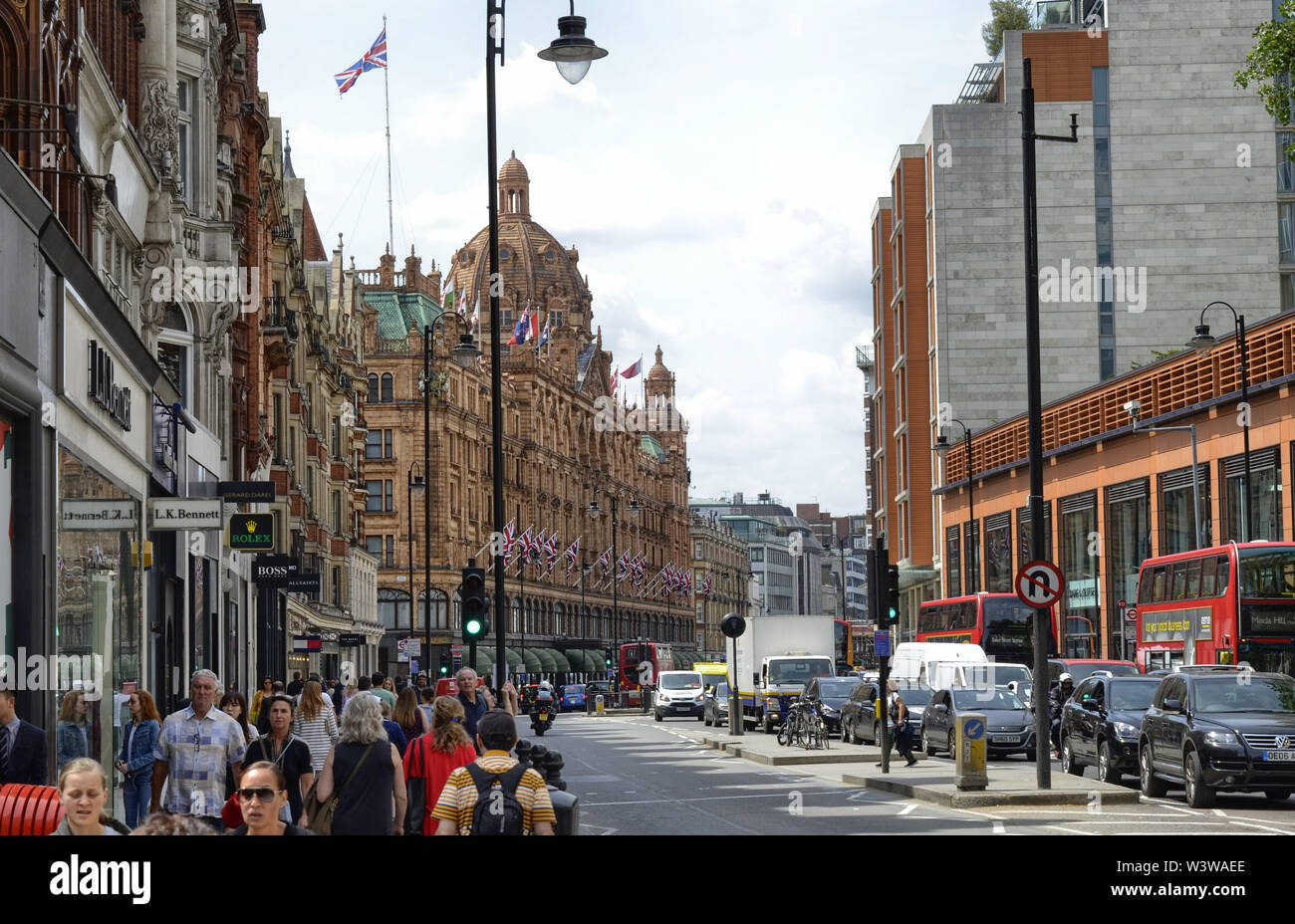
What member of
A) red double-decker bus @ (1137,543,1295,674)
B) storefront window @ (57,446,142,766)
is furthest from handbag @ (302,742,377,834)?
red double-decker bus @ (1137,543,1295,674)

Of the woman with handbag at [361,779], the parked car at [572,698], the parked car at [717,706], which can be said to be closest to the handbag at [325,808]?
the woman with handbag at [361,779]

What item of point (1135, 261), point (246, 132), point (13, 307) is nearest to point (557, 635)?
point (1135, 261)

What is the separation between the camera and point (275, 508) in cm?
5388

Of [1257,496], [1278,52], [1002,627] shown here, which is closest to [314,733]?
[1278,52]

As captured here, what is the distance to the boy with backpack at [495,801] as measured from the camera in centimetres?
870

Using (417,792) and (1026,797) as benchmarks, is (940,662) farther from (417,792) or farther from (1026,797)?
(417,792)

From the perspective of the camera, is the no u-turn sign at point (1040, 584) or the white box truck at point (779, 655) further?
the white box truck at point (779, 655)

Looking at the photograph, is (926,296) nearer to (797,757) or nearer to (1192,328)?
(1192,328)

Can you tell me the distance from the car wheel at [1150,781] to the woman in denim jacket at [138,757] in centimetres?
1395

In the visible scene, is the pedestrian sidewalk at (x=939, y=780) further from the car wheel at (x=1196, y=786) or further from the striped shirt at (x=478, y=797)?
the striped shirt at (x=478, y=797)

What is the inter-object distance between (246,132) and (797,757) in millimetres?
22708

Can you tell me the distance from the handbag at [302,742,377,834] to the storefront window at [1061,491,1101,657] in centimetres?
5257

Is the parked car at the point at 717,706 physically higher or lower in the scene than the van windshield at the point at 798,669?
lower

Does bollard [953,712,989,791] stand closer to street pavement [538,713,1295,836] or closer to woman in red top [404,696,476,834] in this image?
street pavement [538,713,1295,836]
